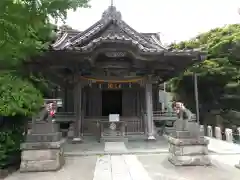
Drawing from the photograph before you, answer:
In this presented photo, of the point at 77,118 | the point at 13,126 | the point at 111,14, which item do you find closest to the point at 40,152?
the point at 13,126

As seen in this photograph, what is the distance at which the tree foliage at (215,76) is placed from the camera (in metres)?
18.5

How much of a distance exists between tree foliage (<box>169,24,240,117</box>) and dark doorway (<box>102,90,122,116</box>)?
22.7 feet

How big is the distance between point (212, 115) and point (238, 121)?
221cm

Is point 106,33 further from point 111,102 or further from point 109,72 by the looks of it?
point 111,102

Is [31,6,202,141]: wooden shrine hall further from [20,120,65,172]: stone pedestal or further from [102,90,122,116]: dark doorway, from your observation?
[20,120,65,172]: stone pedestal

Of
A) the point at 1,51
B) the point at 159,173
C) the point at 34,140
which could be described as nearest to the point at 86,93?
the point at 34,140

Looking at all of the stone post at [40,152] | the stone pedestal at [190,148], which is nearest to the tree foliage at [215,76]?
the stone pedestal at [190,148]

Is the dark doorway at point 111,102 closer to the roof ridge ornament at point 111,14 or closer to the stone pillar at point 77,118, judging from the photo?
the stone pillar at point 77,118

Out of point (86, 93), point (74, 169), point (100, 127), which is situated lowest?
point (74, 169)

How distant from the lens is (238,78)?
18.4 meters

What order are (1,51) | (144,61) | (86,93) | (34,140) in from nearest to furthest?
(1,51) < (34,140) < (144,61) < (86,93)

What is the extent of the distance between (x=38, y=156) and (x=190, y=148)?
457 cm

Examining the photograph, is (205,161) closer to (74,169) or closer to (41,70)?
(74,169)

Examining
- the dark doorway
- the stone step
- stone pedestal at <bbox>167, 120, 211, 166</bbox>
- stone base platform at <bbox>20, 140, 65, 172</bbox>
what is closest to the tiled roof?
the dark doorway
